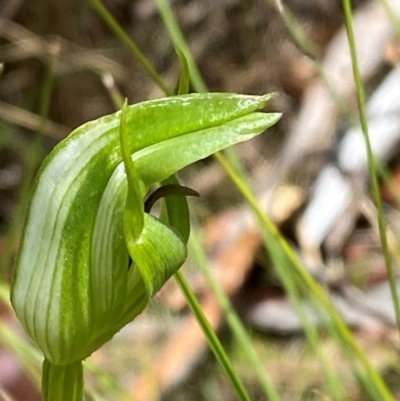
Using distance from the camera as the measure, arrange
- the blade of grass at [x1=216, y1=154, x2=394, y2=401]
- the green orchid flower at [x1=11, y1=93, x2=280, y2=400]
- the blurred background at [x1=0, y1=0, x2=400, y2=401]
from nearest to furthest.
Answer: the green orchid flower at [x1=11, y1=93, x2=280, y2=400]
the blade of grass at [x1=216, y1=154, x2=394, y2=401]
the blurred background at [x1=0, y1=0, x2=400, y2=401]

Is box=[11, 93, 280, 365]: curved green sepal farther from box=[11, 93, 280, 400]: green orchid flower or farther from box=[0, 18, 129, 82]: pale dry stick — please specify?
box=[0, 18, 129, 82]: pale dry stick

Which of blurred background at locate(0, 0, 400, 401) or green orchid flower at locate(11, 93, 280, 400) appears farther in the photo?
blurred background at locate(0, 0, 400, 401)

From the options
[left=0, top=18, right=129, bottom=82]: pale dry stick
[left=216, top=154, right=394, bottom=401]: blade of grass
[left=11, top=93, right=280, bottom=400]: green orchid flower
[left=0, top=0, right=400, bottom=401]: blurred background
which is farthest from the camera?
[left=0, top=18, right=129, bottom=82]: pale dry stick

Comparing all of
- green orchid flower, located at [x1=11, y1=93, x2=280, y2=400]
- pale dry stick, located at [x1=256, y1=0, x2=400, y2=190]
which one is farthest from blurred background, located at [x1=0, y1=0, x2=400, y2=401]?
green orchid flower, located at [x1=11, y1=93, x2=280, y2=400]

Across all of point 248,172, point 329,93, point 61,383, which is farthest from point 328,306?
Result: point 248,172

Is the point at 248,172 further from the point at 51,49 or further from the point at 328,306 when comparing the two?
the point at 328,306

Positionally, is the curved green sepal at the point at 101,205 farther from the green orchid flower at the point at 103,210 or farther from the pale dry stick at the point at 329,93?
the pale dry stick at the point at 329,93
